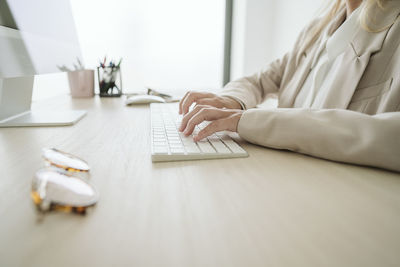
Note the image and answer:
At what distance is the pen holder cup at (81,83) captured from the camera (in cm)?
122

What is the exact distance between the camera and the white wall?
170cm

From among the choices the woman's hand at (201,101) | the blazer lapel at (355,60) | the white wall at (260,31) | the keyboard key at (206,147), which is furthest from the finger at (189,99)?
the white wall at (260,31)

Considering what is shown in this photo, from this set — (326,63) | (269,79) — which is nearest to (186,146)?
(326,63)

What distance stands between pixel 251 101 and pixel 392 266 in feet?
2.39

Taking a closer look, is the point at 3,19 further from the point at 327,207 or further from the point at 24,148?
the point at 327,207

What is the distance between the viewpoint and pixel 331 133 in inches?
16.8

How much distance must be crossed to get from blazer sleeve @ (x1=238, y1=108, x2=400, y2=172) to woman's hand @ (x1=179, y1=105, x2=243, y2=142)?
0.08 ft

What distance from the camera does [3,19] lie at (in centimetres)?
53

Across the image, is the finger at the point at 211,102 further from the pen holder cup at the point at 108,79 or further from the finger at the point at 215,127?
the pen holder cup at the point at 108,79

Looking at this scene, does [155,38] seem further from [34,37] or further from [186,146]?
[186,146]

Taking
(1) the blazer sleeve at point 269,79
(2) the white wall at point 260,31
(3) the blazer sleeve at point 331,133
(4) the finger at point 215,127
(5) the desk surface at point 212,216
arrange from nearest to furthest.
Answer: (5) the desk surface at point 212,216 < (3) the blazer sleeve at point 331,133 < (4) the finger at point 215,127 < (1) the blazer sleeve at point 269,79 < (2) the white wall at point 260,31

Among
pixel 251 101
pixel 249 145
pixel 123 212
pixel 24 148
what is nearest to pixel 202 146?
pixel 249 145

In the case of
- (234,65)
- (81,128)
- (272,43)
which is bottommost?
(81,128)

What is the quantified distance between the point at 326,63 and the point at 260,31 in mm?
1184
